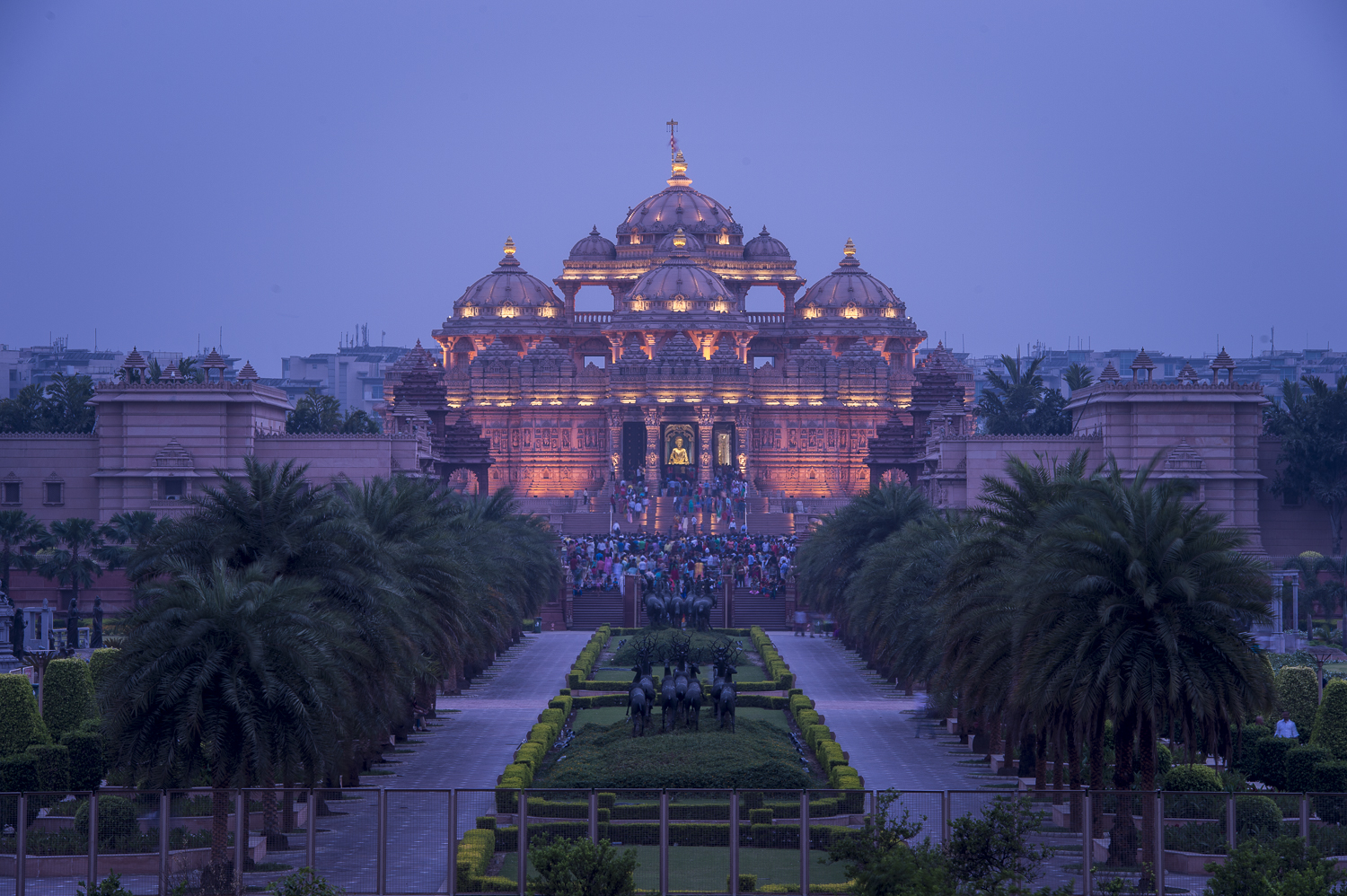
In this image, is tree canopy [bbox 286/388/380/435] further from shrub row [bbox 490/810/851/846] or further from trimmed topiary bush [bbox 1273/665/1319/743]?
shrub row [bbox 490/810/851/846]

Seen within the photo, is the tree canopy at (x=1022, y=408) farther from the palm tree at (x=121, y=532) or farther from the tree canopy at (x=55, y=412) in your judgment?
the palm tree at (x=121, y=532)

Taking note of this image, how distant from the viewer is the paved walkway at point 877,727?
3425 cm

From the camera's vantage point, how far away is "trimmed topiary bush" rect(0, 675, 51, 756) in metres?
29.8

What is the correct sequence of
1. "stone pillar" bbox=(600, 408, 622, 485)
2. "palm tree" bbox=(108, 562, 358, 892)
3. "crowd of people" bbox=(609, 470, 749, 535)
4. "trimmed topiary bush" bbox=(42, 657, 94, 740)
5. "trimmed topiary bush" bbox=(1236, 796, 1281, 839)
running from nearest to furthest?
"palm tree" bbox=(108, 562, 358, 892)
"trimmed topiary bush" bbox=(1236, 796, 1281, 839)
"trimmed topiary bush" bbox=(42, 657, 94, 740)
"crowd of people" bbox=(609, 470, 749, 535)
"stone pillar" bbox=(600, 408, 622, 485)

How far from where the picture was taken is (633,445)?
105 meters

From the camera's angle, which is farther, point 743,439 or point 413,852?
point 743,439

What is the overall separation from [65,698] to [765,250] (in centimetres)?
9860

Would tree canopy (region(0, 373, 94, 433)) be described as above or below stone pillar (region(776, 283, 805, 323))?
below

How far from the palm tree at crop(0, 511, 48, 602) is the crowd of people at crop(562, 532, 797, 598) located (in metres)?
18.0

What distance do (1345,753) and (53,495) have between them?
1913 inches

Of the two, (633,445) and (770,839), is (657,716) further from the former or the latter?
(633,445)

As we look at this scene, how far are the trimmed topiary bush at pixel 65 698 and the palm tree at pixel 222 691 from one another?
27.3ft

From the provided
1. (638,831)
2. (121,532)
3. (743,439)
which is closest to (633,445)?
(743,439)

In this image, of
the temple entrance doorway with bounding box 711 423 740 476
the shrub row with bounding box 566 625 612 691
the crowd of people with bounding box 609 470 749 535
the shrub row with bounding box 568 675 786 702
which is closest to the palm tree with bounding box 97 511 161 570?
the shrub row with bounding box 566 625 612 691
